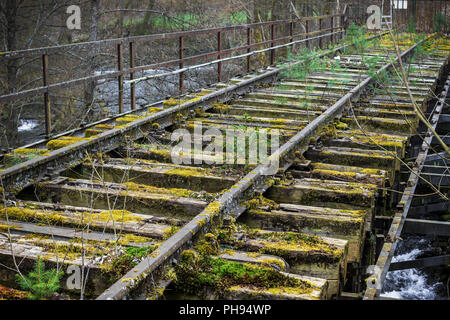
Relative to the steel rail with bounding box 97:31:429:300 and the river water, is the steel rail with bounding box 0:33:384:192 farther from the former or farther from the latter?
the river water

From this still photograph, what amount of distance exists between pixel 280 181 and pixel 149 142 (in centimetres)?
205

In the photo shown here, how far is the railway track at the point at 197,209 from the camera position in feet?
10.6

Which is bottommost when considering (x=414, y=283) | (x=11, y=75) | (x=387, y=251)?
(x=414, y=283)

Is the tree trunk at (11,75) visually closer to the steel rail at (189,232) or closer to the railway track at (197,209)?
the railway track at (197,209)

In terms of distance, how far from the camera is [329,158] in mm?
6258

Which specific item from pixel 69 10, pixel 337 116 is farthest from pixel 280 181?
pixel 69 10

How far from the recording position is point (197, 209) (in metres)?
4.35

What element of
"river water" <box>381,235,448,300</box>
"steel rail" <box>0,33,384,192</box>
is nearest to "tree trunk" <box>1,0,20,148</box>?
"steel rail" <box>0,33,384,192</box>

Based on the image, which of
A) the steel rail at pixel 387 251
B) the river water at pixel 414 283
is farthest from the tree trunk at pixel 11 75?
the steel rail at pixel 387 251

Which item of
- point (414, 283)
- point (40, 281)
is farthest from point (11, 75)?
point (40, 281)

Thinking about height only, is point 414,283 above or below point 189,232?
below

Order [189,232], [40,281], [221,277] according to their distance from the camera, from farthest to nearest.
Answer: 1. [189,232]
2. [221,277]
3. [40,281]

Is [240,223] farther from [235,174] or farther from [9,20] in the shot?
[9,20]

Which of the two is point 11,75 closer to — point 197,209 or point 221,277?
point 197,209
